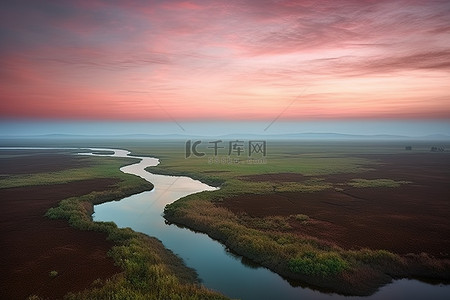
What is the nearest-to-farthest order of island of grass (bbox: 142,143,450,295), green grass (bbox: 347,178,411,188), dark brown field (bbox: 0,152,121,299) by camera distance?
dark brown field (bbox: 0,152,121,299), island of grass (bbox: 142,143,450,295), green grass (bbox: 347,178,411,188)

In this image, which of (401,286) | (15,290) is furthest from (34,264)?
(401,286)

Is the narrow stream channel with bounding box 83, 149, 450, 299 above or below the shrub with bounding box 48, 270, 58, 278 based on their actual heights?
below

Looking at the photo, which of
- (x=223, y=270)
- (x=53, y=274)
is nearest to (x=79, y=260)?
(x=53, y=274)

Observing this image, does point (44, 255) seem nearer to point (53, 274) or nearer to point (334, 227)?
point (53, 274)

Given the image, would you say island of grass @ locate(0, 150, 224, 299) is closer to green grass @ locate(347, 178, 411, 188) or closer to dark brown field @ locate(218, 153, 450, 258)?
dark brown field @ locate(218, 153, 450, 258)

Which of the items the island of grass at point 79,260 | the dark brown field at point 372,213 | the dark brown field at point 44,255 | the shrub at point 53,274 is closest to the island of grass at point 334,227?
the dark brown field at point 372,213

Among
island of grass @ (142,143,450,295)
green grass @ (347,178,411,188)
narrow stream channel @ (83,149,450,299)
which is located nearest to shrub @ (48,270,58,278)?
narrow stream channel @ (83,149,450,299)

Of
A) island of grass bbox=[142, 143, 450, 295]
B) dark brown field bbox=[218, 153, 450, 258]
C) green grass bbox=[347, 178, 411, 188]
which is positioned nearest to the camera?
island of grass bbox=[142, 143, 450, 295]

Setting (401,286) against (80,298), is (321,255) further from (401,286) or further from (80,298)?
(80,298)

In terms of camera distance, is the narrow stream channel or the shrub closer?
the narrow stream channel
